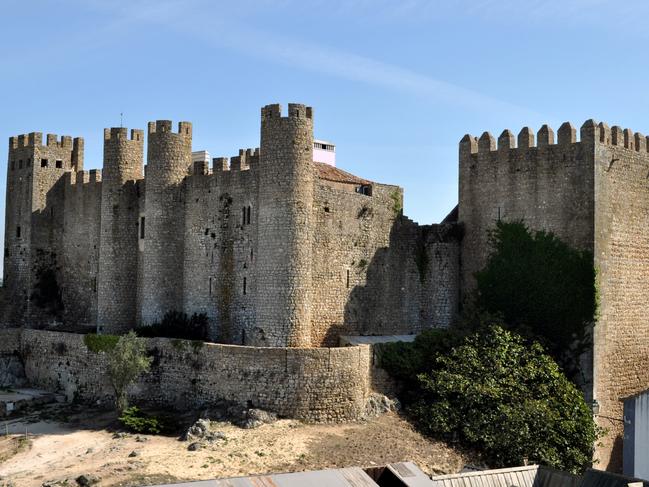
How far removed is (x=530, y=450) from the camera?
23.2 m

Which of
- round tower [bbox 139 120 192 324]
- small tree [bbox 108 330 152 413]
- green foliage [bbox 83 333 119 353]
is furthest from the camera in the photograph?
round tower [bbox 139 120 192 324]

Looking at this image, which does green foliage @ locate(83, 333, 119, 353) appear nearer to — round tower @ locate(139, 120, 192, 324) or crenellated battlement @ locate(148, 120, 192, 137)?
round tower @ locate(139, 120, 192, 324)

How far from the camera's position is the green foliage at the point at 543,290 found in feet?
88.5

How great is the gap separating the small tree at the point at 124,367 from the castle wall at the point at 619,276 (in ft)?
52.7

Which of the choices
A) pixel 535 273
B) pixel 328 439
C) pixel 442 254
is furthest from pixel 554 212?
pixel 328 439

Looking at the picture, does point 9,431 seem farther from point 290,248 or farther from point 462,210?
point 462,210

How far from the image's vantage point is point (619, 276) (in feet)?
92.6

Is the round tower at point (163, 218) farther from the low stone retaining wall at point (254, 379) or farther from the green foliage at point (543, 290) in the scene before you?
the green foliage at point (543, 290)

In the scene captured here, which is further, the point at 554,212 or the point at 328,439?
the point at 554,212

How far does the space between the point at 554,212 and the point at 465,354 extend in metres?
6.47

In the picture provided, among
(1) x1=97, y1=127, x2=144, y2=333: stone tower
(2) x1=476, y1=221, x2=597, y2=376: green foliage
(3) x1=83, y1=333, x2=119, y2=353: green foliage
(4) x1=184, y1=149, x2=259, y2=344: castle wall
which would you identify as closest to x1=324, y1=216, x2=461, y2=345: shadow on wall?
(2) x1=476, y1=221, x2=597, y2=376: green foliage

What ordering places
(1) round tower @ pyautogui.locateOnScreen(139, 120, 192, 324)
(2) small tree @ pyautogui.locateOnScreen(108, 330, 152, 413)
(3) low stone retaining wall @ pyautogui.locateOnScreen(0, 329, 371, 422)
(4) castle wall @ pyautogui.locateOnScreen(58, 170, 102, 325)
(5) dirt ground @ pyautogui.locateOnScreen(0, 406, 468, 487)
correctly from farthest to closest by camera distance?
1. (4) castle wall @ pyautogui.locateOnScreen(58, 170, 102, 325)
2. (1) round tower @ pyautogui.locateOnScreen(139, 120, 192, 324)
3. (2) small tree @ pyautogui.locateOnScreen(108, 330, 152, 413)
4. (3) low stone retaining wall @ pyautogui.locateOnScreen(0, 329, 371, 422)
5. (5) dirt ground @ pyautogui.locateOnScreen(0, 406, 468, 487)

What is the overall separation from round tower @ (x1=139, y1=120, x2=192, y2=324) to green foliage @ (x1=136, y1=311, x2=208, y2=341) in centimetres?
48

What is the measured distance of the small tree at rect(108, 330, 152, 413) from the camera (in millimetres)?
26750
